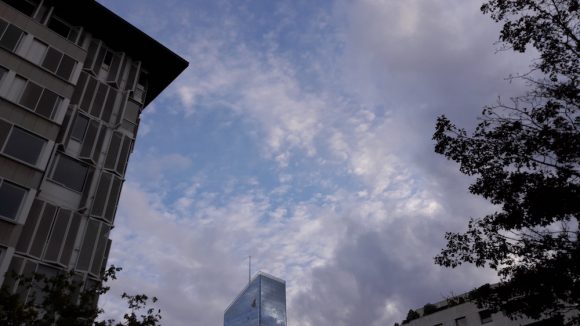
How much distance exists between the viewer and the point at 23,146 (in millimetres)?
21797

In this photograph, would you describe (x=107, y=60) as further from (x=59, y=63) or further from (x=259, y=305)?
(x=259, y=305)

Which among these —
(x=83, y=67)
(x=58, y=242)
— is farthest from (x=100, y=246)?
(x=83, y=67)

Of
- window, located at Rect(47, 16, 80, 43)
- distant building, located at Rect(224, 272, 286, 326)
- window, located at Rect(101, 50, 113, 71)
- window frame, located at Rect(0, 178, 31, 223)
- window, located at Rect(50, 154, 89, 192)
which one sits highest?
distant building, located at Rect(224, 272, 286, 326)

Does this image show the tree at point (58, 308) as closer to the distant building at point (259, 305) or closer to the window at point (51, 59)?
the window at point (51, 59)

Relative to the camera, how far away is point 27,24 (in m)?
25.1

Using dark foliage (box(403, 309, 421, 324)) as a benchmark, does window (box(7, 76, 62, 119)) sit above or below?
above

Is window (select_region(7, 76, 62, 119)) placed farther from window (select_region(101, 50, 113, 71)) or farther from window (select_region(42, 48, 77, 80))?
window (select_region(101, 50, 113, 71))

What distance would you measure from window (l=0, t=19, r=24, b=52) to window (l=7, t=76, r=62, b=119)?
202cm

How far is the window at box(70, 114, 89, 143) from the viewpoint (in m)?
24.4

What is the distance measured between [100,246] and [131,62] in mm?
13454

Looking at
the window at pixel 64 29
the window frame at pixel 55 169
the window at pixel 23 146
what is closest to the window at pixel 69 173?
the window frame at pixel 55 169

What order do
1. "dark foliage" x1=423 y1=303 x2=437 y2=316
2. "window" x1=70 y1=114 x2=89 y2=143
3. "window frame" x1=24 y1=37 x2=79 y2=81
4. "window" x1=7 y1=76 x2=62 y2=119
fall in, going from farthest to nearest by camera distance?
"dark foliage" x1=423 y1=303 x2=437 y2=316, "window frame" x1=24 y1=37 x2=79 y2=81, "window" x1=70 y1=114 x2=89 y2=143, "window" x1=7 y1=76 x2=62 y2=119

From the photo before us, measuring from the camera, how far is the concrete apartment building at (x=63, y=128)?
2052cm

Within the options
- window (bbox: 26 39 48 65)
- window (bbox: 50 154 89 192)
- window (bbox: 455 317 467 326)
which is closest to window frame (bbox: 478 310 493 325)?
window (bbox: 455 317 467 326)
